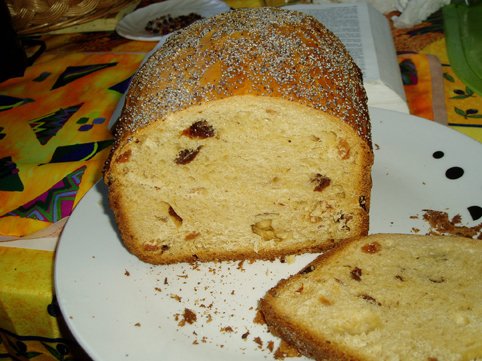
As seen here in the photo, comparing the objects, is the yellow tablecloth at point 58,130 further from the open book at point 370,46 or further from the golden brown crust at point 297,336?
the golden brown crust at point 297,336

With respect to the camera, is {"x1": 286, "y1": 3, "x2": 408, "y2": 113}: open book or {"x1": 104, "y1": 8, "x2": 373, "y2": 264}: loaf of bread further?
{"x1": 286, "y1": 3, "x2": 408, "y2": 113}: open book

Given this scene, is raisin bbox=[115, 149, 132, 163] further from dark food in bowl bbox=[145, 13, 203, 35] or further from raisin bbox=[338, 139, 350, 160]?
dark food in bowl bbox=[145, 13, 203, 35]

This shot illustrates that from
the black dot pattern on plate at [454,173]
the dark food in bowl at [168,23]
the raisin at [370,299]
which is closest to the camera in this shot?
the raisin at [370,299]

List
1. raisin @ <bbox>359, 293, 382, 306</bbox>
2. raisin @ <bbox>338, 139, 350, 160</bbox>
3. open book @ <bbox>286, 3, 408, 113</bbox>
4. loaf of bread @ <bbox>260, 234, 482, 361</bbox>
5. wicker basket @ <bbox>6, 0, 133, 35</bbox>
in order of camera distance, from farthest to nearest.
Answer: wicker basket @ <bbox>6, 0, 133, 35</bbox>, open book @ <bbox>286, 3, 408, 113</bbox>, raisin @ <bbox>338, 139, 350, 160</bbox>, raisin @ <bbox>359, 293, 382, 306</bbox>, loaf of bread @ <bbox>260, 234, 482, 361</bbox>

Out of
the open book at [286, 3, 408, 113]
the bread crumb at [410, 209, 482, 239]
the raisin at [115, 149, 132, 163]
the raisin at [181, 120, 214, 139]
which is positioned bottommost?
the bread crumb at [410, 209, 482, 239]

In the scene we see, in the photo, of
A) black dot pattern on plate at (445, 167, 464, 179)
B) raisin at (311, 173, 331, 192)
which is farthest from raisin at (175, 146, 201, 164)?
black dot pattern on plate at (445, 167, 464, 179)

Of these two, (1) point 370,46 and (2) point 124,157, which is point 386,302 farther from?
(1) point 370,46

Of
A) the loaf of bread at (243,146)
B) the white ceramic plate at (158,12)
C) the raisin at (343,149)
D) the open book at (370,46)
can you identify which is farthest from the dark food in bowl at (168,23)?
the raisin at (343,149)
